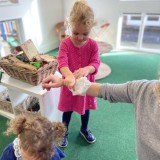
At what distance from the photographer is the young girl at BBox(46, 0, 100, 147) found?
938 mm

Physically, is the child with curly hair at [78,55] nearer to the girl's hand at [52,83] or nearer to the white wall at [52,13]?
the girl's hand at [52,83]

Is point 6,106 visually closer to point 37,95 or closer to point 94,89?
point 37,95

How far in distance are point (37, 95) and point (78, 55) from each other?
0.38 metres

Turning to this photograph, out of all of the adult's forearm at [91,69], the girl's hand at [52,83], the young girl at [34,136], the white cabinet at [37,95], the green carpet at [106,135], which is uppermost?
the girl's hand at [52,83]

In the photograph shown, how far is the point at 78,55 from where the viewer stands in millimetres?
1080

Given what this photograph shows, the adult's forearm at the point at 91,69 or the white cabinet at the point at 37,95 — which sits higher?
the adult's forearm at the point at 91,69

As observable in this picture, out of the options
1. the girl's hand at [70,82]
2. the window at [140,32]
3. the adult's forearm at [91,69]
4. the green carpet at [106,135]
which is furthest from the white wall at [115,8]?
the girl's hand at [70,82]

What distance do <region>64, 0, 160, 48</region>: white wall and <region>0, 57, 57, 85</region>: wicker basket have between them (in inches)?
78.2

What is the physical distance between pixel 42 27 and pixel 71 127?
1.99 metres

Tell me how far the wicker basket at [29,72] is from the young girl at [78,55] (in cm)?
18

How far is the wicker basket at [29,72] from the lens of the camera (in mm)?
1159

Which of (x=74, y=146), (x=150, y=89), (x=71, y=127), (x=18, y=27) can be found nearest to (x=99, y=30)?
(x=18, y=27)

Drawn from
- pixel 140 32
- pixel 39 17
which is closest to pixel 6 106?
pixel 39 17

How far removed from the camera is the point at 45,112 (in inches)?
51.6
